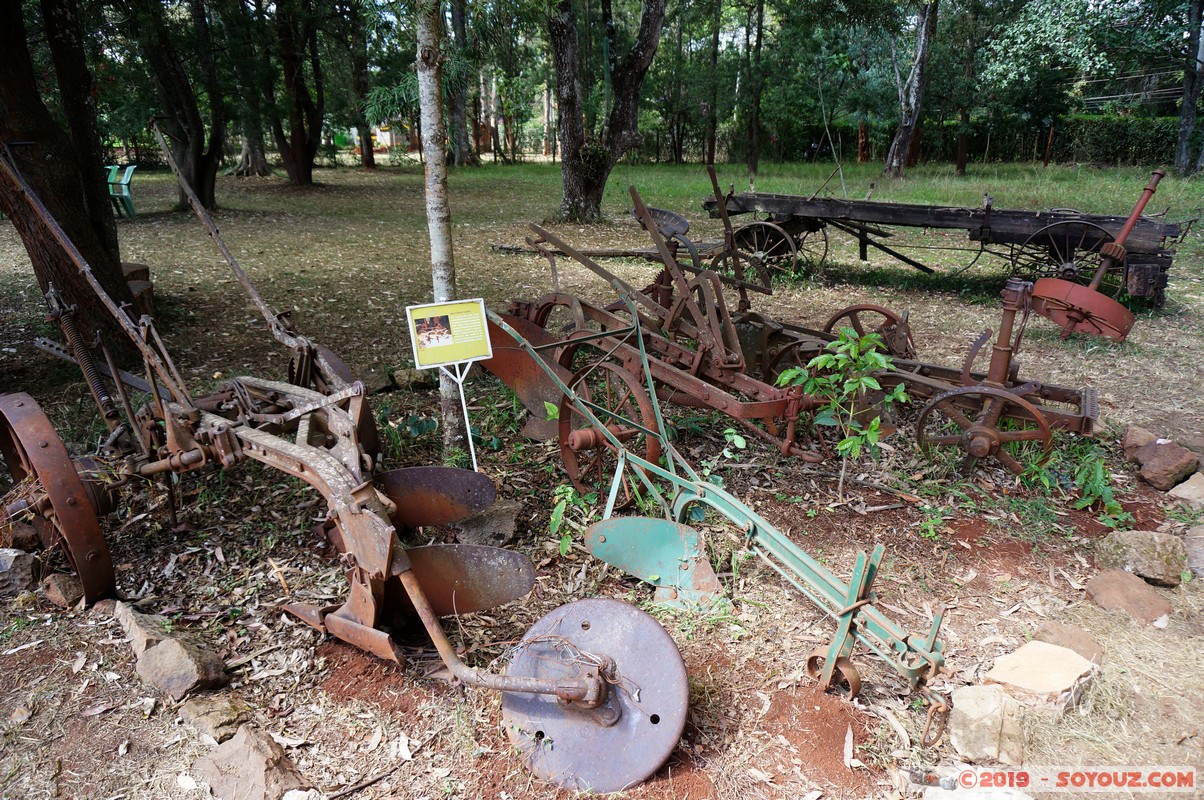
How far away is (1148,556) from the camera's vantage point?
3.42 m

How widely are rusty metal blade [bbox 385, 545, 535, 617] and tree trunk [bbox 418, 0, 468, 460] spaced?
1494mm

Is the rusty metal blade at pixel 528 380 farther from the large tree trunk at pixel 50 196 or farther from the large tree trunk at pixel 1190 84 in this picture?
the large tree trunk at pixel 1190 84

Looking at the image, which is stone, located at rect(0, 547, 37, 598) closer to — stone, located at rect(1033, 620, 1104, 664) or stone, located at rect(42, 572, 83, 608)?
stone, located at rect(42, 572, 83, 608)

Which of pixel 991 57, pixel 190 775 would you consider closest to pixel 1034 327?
pixel 190 775

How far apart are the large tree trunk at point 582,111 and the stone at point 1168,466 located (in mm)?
10037

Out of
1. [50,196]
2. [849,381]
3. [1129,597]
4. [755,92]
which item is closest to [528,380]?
[849,381]

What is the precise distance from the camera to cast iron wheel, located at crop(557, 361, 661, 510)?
3.65 m

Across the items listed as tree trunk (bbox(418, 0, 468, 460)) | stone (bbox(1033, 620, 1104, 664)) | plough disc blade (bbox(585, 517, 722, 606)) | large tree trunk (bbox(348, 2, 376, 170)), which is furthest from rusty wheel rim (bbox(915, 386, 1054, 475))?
large tree trunk (bbox(348, 2, 376, 170))

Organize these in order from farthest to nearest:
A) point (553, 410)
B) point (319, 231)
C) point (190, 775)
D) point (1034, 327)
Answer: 1. point (319, 231)
2. point (1034, 327)
3. point (553, 410)
4. point (190, 775)

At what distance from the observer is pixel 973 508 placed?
404cm

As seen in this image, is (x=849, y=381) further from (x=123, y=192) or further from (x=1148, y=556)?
(x=123, y=192)

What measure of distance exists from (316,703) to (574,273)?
740cm

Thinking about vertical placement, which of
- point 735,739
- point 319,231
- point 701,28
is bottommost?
point 735,739

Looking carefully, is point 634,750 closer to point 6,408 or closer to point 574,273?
point 6,408
